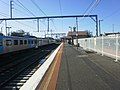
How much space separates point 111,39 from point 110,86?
14459 mm

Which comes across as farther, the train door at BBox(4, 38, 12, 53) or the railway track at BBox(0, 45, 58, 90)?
the train door at BBox(4, 38, 12, 53)

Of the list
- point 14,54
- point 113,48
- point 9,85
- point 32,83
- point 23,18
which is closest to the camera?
point 32,83

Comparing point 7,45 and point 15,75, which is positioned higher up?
point 7,45

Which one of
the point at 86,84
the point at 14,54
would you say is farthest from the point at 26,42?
the point at 86,84

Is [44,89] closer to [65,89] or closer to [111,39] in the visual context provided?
[65,89]

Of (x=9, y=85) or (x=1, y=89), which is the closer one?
(x=1, y=89)

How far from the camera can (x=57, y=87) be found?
360 inches

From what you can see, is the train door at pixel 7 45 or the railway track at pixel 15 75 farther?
the train door at pixel 7 45

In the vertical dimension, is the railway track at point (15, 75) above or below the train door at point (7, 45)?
below

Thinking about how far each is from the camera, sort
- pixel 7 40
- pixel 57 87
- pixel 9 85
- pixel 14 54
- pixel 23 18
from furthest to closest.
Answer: pixel 23 18
pixel 14 54
pixel 7 40
pixel 9 85
pixel 57 87

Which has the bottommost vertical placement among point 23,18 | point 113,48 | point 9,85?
point 9,85

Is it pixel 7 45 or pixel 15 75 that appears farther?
pixel 7 45

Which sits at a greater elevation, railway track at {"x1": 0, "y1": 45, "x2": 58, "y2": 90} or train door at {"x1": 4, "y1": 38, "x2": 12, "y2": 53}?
train door at {"x1": 4, "y1": 38, "x2": 12, "y2": 53}

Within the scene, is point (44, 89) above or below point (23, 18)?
below
